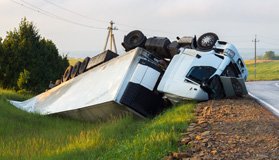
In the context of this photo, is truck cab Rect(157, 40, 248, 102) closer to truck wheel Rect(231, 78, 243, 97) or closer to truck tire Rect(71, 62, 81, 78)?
truck wheel Rect(231, 78, 243, 97)

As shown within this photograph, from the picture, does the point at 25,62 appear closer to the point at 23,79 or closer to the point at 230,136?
the point at 23,79

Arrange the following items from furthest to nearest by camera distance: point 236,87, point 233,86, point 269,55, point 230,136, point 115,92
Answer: point 269,55 < point 236,87 < point 233,86 < point 115,92 < point 230,136

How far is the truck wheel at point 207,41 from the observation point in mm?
14655

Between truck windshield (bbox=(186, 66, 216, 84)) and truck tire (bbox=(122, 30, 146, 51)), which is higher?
truck tire (bbox=(122, 30, 146, 51))

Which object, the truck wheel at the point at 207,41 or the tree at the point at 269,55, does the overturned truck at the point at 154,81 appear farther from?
the tree at the point at 269,55

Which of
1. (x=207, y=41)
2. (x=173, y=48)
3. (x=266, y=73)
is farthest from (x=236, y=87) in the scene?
(x=266, y=73)

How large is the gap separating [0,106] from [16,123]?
2.34 meters

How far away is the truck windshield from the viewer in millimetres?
13227

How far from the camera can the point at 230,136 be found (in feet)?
24.5

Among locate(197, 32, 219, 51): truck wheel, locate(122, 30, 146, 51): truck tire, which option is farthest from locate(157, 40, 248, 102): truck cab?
locate(122, 30, 146, 51): truck tire

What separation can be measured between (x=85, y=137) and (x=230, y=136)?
11.4ft

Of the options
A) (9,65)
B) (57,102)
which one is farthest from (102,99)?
(9,65)

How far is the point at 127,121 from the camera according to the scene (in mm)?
11852

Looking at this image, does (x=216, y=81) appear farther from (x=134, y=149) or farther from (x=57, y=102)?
(x=134, y=149)
